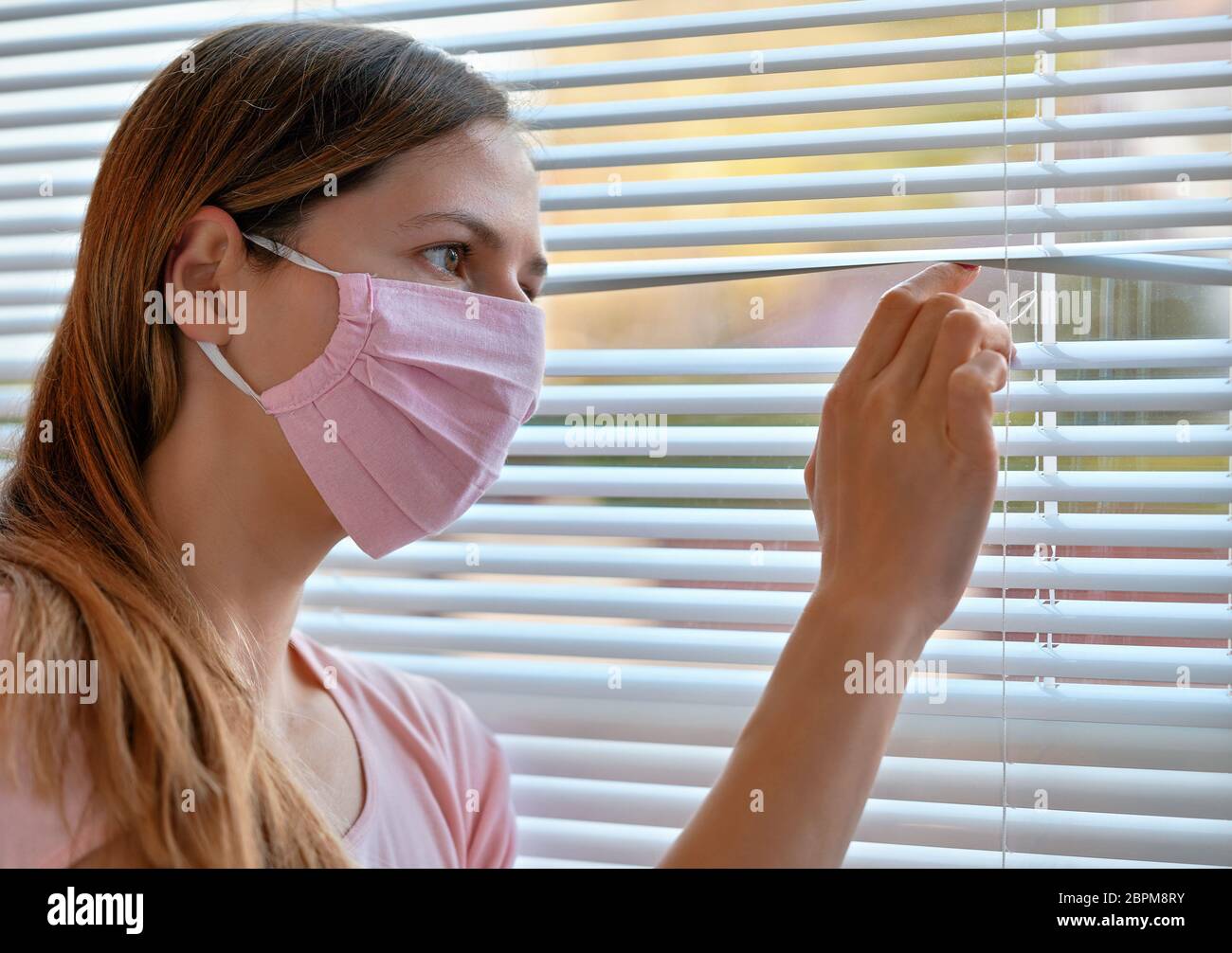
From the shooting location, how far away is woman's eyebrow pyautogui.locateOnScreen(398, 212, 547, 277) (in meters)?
0.84

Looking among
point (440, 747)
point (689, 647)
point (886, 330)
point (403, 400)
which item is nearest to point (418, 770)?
point (440, 747)

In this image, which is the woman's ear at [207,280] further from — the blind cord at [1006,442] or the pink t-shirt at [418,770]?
the blind cord at [1006,442]

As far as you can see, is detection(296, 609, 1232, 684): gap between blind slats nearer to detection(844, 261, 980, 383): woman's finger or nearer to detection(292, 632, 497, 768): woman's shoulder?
detection(292, 632, 497, 768): woman's shoulder

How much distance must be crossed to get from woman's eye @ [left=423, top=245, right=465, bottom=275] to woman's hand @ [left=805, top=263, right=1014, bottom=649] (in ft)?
1.16

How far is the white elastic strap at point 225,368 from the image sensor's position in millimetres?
844

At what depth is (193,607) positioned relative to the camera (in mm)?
816

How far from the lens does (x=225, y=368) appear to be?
33.3 inches

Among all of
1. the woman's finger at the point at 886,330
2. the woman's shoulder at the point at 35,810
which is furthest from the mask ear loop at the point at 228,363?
the woman's finger at the point at 886,330

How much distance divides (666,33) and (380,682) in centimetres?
73

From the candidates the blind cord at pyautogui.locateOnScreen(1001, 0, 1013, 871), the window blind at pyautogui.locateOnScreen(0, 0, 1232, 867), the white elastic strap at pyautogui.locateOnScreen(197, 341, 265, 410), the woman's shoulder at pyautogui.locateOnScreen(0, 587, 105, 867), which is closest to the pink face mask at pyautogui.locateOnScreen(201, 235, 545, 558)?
the white elastic strap at pyautogui.locateOnScreen(197, 341, 265, 410)

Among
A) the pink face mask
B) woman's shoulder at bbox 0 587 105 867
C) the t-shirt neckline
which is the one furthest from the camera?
the t-shirt neckline

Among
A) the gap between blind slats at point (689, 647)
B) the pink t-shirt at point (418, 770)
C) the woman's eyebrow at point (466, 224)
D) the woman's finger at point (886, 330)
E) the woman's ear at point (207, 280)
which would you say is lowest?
the pink t-shirt at point (418, 770)

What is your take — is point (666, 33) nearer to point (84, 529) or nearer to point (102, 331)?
point (102, 331)

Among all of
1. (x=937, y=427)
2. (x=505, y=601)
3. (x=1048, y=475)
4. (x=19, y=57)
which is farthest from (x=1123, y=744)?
(x=19, y=57)
